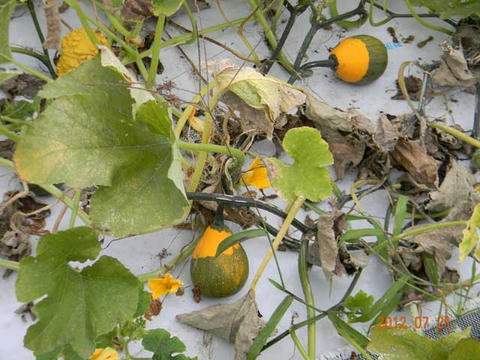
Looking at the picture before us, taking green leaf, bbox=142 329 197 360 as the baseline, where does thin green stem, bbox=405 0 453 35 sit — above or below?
above

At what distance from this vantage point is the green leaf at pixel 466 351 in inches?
38.6

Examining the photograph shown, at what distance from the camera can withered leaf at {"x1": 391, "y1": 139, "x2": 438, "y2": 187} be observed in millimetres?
1409

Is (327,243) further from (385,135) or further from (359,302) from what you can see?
(385,135)

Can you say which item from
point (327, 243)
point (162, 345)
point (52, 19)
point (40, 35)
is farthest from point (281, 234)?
point (40, 35)

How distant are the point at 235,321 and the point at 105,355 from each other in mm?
232

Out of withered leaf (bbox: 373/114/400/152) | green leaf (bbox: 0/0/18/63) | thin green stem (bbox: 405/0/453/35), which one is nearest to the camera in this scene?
green leaf (bbox: 0/0/18/63)

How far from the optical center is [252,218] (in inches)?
53.8

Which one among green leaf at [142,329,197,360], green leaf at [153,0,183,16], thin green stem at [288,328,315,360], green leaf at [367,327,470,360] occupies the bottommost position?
thin green stem at [288,328,315,360]

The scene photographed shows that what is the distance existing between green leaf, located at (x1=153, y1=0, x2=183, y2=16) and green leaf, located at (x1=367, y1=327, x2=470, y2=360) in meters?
0.59

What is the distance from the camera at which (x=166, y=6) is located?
3.48ft

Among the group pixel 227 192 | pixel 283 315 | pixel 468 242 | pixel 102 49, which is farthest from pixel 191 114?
pixel 468 242

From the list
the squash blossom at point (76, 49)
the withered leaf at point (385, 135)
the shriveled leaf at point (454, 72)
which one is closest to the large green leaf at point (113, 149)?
the squash blossom at point (76, 49)

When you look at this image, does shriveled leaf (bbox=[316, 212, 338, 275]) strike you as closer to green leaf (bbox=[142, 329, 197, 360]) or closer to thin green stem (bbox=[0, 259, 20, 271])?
green leaf (bbox=[142, 329, 197, 360])

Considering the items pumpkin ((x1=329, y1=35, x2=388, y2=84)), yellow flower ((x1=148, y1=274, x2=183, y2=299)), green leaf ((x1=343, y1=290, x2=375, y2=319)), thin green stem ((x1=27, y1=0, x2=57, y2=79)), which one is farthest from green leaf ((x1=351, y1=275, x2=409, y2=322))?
thin green stem ((x1=27, y1=0, x2=57, y2=79))
